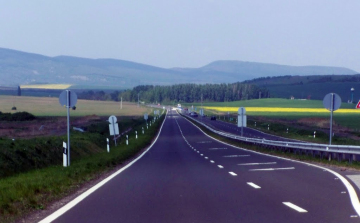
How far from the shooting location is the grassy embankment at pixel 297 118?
212 feet

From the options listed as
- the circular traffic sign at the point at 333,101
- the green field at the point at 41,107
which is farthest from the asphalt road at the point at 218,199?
the green field at the point at 41,107

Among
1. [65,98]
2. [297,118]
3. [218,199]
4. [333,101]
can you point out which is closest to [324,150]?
[333,101]

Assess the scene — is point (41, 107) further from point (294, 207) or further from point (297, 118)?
point (294, 207)

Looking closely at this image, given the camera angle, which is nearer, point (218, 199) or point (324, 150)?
point (218, 199)

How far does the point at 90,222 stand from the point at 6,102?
97521 mm

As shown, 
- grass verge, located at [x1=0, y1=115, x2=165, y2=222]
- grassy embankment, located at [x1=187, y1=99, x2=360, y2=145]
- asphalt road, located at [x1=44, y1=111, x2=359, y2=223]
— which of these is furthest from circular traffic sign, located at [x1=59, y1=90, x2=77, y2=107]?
grassy embankment, located at [x1=187, y1=99, x2=360, y2=145]

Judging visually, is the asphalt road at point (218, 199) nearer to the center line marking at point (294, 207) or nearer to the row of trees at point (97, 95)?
the center line marking at point (294, 207)

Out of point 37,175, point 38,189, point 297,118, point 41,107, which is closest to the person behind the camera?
point 38,189

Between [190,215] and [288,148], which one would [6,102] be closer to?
[288,148]

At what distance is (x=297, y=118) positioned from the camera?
105 metres

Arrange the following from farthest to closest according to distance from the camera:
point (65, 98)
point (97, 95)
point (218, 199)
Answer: point (97, 95)
point (65, 98)
point (218, 199)

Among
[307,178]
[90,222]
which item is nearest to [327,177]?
[307,178]

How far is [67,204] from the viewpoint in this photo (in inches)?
478

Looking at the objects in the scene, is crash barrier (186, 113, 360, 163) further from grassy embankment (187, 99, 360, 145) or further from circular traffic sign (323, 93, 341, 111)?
grassy embankment (187, 99, 360, 145)
